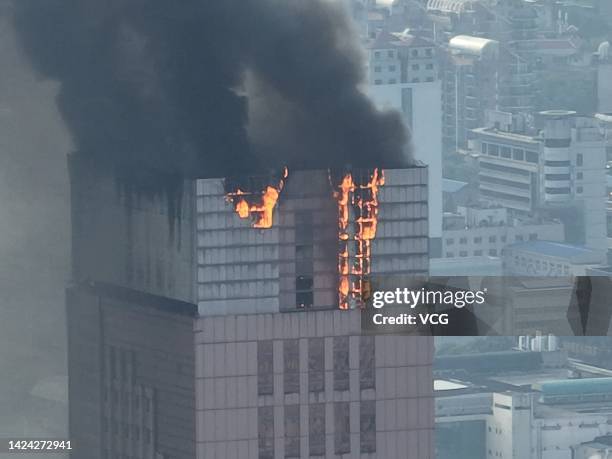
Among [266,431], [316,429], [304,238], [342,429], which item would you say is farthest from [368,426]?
[304,238]

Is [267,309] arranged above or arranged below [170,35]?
below

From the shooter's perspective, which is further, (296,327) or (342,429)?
(342,429)

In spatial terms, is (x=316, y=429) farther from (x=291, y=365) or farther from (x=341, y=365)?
(x=291, y=365)

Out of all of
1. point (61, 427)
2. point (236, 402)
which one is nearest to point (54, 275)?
point (61, 427)

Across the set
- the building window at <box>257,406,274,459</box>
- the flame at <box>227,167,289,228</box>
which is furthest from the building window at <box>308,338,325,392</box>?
the flame at <box>227,167,289,228</box>

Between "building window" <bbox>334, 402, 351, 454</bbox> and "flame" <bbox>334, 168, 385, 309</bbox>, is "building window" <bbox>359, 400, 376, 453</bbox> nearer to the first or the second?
"building window" <bbox>334, 402, 351, 454</bbox>

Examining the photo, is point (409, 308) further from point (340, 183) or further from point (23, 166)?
point (23, 166)

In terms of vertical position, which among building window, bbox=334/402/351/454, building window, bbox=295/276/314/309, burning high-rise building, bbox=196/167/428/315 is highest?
burning high-rise building, bbox=196/167/428/315
